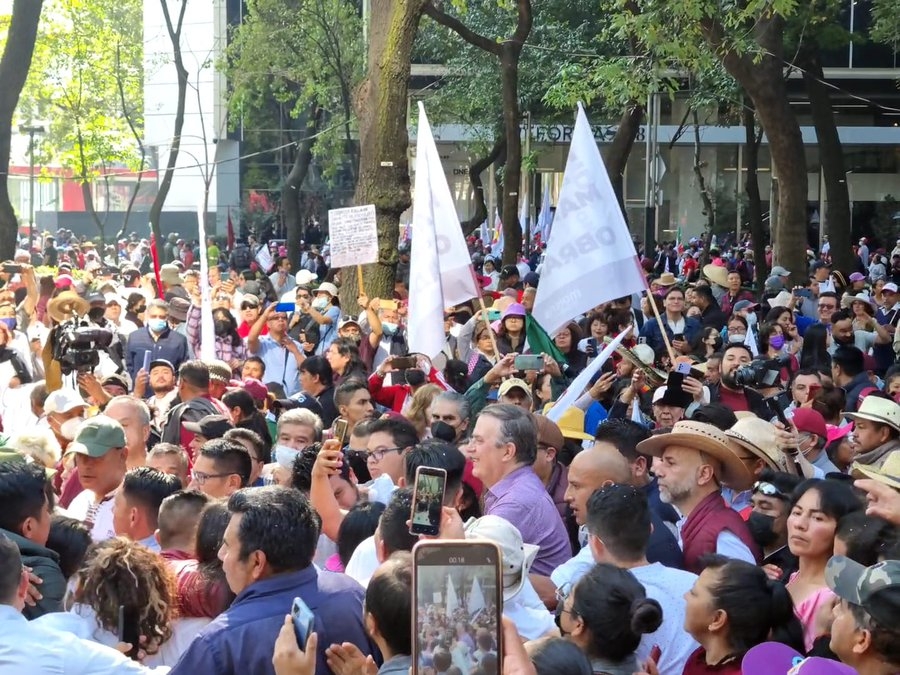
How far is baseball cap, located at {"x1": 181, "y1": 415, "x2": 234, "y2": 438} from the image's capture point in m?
7.69

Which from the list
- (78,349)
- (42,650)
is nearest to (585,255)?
(78,349)

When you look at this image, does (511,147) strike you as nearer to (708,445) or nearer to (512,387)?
(512,387)

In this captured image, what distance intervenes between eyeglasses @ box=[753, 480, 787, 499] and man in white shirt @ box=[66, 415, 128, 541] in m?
2.92

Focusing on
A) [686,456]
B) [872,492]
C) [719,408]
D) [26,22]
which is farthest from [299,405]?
[26,22]

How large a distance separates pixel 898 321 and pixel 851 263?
1020cm

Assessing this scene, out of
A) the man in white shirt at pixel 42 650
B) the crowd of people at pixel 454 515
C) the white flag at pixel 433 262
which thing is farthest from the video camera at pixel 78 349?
the man in white shirt at pixel 42 650

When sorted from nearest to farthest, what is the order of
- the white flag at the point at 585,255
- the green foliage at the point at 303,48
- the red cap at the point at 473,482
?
the red cap at the point at 473,482 → the white flag at the point at 585,255 → the green foliage at the point at 303,48

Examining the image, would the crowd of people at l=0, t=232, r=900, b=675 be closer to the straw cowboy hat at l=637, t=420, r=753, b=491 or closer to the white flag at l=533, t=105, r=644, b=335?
Result: the straw cowboy hat at l=637, t=420, r=753, b=491

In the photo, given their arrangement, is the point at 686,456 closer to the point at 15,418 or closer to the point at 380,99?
the point at 15,418

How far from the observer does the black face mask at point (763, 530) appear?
19.8 feet

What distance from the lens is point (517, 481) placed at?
20.5ft

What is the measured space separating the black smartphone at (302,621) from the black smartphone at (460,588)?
1.42 feet

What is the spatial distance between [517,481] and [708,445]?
85 cm

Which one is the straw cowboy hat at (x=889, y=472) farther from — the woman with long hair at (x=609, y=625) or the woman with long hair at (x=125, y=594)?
the woman with long hair at (x=125, y=594)
